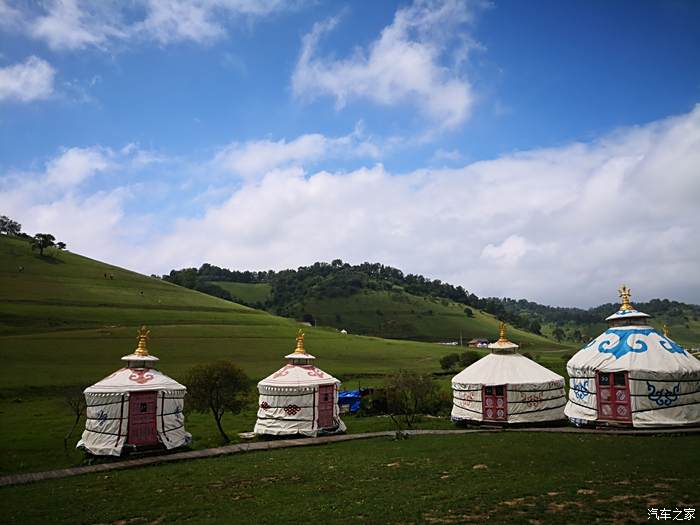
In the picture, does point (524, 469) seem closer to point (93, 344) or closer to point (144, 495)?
point (144, 495)

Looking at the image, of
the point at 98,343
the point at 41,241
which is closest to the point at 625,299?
the point at 98,343

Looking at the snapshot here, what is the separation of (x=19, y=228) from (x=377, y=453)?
364 feet

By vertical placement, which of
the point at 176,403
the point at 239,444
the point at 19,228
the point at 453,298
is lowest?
the point at 239,444

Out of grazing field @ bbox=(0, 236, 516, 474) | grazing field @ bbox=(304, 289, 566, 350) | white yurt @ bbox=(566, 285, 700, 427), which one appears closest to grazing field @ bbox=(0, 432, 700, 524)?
white yurt @ bbox=(566, 285, 700, 427)

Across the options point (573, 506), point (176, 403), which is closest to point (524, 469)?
point (573, 506)

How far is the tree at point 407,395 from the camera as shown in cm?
2097

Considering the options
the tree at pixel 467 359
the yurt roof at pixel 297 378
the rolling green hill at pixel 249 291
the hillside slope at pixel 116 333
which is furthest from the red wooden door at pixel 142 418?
the rolling green hill at pixel 249 291

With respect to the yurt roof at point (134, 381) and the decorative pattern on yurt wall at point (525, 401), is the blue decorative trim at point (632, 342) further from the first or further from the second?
the yurt roof at point (134, 381)

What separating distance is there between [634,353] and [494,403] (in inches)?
194

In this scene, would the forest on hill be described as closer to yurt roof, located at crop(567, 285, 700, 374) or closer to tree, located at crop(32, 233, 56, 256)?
tree, located at crop(32, 233, 56, 256)

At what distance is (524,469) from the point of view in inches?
Answer: 416

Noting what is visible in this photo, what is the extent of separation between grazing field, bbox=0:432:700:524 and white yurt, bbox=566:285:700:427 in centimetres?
157

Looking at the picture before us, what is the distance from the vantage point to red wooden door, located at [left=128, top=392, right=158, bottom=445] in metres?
14.8

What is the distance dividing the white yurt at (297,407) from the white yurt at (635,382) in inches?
334
